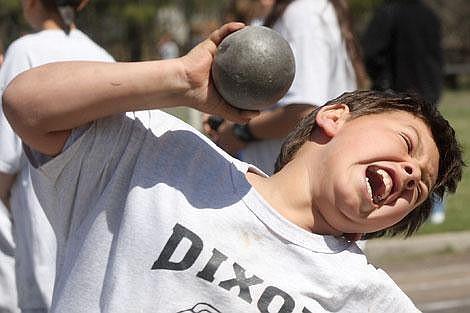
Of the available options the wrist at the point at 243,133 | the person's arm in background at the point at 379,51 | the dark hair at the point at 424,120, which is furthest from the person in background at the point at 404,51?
the dark hair at the point at 424,120

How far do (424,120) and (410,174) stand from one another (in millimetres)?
197

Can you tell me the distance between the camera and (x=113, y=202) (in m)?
2.62

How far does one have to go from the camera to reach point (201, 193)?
2566 mm

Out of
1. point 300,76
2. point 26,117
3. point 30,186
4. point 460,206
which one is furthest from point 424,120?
point 460,206

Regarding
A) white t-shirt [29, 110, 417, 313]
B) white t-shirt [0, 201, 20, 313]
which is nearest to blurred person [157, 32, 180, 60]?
white t-shirt [0, 201, 20, 313]

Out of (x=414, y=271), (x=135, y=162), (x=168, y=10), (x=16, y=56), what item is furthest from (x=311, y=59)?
(x=168, y=10)

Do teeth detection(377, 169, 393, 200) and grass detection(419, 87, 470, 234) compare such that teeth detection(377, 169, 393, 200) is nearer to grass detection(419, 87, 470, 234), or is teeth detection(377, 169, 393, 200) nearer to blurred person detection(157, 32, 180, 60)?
grass detection(419, 87, 470, 234)

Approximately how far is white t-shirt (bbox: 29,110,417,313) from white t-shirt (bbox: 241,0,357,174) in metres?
2.30

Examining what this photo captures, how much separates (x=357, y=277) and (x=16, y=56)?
2107mm

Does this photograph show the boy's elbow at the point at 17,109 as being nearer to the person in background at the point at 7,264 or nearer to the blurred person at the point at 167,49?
the person in background at the point at 7,264

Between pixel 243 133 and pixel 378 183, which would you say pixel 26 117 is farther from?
pixel 243 133

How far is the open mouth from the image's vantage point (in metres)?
2.47

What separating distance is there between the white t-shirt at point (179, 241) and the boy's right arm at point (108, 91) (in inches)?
4.9

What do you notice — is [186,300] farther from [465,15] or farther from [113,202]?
[465,15]
